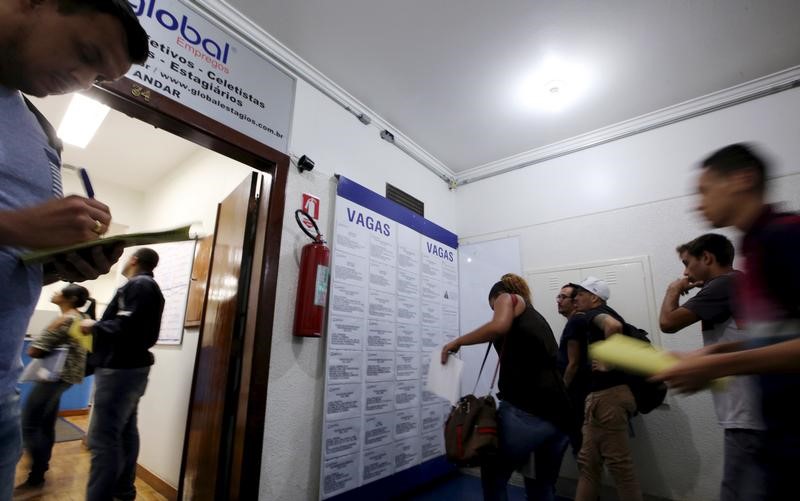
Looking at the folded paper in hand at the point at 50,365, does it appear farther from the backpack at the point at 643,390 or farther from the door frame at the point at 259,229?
the backpack at the point at 643,390

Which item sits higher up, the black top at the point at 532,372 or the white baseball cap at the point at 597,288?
the white baseball cap at the point at 597,288

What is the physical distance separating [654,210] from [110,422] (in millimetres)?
3958

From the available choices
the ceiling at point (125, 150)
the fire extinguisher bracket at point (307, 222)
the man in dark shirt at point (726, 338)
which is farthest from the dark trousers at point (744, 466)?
the ceiling at point (125, 150)

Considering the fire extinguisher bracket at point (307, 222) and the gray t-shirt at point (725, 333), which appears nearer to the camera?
the gray t-shirt at point (725, 333)

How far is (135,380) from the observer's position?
2.26 meters

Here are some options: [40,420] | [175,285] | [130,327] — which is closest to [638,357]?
[130,327]

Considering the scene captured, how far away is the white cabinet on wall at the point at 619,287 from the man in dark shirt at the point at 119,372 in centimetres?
295

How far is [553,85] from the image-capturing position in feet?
8.84

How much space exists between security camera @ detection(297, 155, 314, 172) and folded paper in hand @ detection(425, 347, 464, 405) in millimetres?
1383

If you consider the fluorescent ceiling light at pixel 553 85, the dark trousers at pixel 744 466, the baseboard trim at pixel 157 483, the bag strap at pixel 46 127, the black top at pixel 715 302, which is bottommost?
the baseboard trim at pixel 157 483

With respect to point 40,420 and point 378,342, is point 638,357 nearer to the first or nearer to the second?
point 378,342

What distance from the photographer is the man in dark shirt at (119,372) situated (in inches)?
81.8

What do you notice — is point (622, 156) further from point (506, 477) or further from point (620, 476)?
point (506, 477)

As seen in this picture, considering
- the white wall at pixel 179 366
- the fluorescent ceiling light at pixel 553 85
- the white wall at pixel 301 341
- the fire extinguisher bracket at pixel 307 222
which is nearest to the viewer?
the white wall at pixel 301 341
